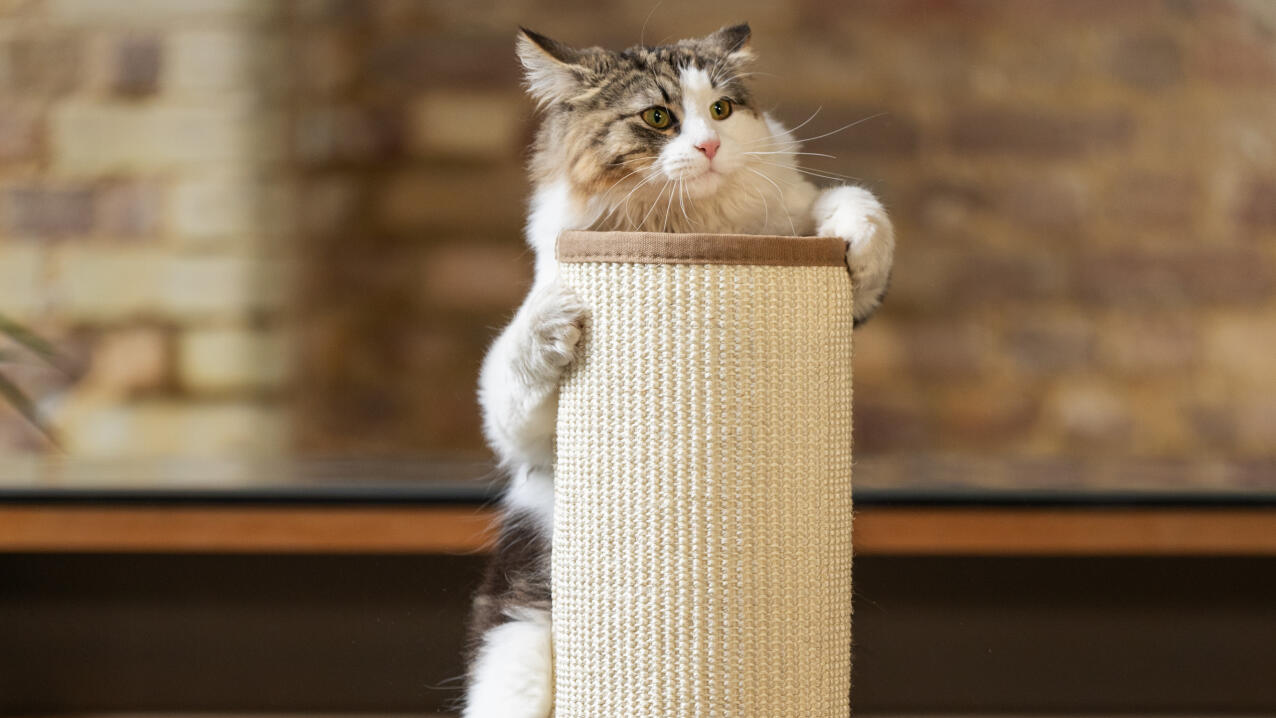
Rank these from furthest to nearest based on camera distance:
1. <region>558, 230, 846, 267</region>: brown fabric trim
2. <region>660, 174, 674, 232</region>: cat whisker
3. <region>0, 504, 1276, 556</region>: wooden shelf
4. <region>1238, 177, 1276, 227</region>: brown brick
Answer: <region>1238, 177, 1276, 227</region>: brown brick < <region>0, 504, 1276, 556</region>: wooden shelf < <region>660, 174, 674, 232</region>: cat whisker < <region>558, 230, 846, 267</region>: brown fabric trim

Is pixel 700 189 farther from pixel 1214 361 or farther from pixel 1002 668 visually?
pixel 1214 361

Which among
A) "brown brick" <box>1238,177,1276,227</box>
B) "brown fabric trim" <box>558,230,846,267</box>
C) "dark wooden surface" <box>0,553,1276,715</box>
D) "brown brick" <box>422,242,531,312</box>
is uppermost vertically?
"brown brick" <box>1238,177,1276,227</box>

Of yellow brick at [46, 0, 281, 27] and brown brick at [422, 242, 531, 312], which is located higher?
yellow brick at [46, 0, 281, 27]

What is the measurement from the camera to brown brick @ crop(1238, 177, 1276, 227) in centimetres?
225

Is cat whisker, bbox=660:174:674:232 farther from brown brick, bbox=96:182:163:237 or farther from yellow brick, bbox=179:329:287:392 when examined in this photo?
brown brick, bbox=96:182:163:237

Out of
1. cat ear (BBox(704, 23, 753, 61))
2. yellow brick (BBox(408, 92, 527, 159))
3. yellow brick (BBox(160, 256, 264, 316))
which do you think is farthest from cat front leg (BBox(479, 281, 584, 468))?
yellow brick (BBox(160, 256, 264, 316))

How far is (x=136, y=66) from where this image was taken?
232 cm

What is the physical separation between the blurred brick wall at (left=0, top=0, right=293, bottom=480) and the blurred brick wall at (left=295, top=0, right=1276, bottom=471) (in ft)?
0.44

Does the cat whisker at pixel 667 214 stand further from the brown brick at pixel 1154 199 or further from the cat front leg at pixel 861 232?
the brown brick at pixel 1154 199

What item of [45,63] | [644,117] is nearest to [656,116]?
[644,117]

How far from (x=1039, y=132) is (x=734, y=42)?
1.29 metres

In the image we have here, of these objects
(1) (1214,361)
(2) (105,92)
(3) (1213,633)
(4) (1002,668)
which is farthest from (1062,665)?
(2) (105,92)

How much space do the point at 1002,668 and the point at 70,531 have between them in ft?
5.32

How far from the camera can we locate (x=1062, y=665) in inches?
75.4
